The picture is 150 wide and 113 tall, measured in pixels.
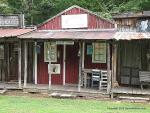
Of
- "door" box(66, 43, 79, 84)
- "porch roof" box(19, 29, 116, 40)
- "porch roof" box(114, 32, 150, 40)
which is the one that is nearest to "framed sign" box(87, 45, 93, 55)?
"door" box(66, 43, 79, 84)

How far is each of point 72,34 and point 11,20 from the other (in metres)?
4.47

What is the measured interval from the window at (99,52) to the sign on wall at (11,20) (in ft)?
14.6

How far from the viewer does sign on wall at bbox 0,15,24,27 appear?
70.7 ft

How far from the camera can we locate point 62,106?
606 inches

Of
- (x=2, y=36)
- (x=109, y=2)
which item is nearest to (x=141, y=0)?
(x=109, y=2)

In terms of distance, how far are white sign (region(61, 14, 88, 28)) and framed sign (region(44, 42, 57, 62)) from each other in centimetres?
127

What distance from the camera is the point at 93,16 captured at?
19.1m

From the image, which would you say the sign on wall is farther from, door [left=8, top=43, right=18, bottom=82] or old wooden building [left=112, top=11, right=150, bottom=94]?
old wooden building [left=112, top=11, right=150, bottom=94]

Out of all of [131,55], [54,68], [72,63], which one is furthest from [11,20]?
[131,55]

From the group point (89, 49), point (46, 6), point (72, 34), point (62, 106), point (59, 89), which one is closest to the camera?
point (62, 106)

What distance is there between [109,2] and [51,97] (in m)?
18.5

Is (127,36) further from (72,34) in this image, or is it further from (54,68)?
(54,68)

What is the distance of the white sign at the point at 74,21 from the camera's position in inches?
757

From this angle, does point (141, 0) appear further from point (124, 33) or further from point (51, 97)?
point (51, 97)
